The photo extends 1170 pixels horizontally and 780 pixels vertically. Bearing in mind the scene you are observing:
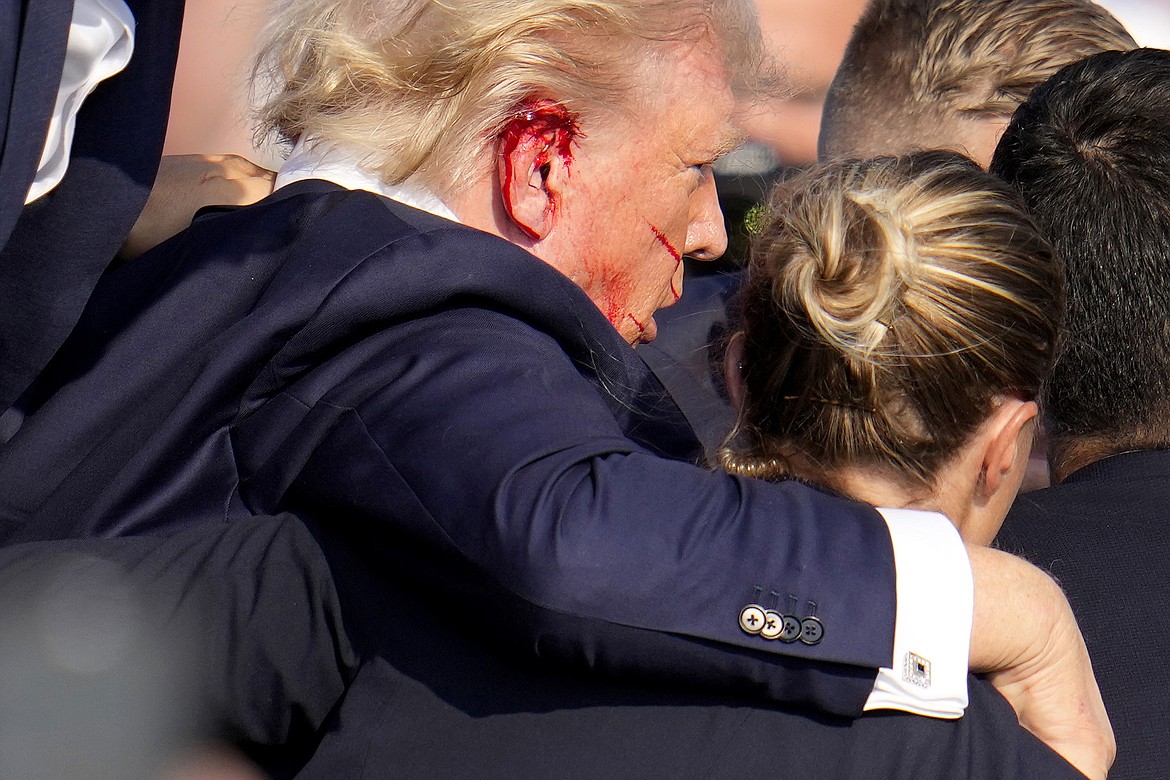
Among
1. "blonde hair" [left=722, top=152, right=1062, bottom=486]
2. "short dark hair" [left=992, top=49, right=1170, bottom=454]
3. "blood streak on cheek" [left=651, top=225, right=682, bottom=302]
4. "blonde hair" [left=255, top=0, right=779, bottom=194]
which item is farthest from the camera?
"blood streak on cheek" [left=651, top=225, right=682, bottom=302]

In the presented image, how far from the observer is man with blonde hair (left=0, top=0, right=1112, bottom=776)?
1076mm

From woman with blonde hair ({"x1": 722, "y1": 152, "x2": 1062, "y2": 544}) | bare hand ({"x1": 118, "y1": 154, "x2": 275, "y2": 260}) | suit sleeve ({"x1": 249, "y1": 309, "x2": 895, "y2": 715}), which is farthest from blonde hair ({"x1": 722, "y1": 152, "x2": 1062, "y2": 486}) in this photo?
bare hand ({"x1": 118, "y1": 154, "x2": 275, "y2": 260})

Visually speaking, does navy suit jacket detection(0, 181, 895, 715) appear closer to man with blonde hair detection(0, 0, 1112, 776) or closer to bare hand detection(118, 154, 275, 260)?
man with blonde hair detection(0, 0, 1112, 776)

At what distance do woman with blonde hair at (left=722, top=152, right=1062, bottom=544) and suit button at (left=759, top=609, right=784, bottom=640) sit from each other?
28cm

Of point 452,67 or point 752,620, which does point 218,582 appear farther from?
point 452,67

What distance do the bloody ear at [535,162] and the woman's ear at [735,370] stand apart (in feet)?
1.29

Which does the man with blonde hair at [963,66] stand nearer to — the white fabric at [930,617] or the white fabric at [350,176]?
the white fabric at [350,176]

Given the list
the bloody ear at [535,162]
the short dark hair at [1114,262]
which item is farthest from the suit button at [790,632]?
the bloody ear at [535,162]

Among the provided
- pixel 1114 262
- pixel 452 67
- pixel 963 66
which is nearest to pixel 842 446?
pixel 1114 262

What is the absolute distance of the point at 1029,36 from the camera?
2.24 meters

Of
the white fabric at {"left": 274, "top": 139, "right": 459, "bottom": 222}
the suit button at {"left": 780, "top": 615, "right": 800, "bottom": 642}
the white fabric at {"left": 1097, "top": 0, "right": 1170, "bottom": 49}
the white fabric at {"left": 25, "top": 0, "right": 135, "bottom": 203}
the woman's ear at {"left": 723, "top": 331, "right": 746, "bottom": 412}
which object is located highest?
the white fabric at {"left": 25, "top": 0, "right": 135, "bottom": 203}

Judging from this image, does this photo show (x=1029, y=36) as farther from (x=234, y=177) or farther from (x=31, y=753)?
(x=31, y=753)

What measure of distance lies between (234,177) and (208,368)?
2.27ft

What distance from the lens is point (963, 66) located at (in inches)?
89.0
